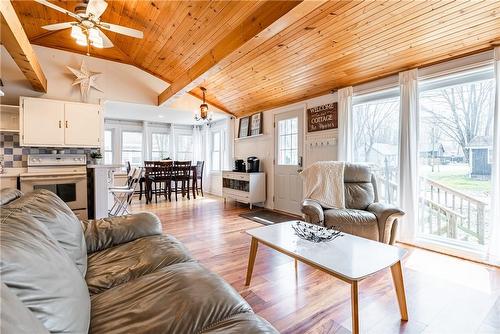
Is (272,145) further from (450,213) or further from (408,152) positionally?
(450,213)

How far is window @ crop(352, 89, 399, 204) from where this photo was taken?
10.9 feet

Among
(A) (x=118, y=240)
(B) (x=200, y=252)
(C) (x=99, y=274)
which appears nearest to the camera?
(C) (x=99, y=274)

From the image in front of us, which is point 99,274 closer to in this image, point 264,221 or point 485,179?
point 264,221

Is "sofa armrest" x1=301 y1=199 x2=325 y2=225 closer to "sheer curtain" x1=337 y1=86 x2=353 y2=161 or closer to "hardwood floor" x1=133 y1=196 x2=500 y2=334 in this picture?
"hardwood floor" x1=133 y1=196 x2=500 y2=334

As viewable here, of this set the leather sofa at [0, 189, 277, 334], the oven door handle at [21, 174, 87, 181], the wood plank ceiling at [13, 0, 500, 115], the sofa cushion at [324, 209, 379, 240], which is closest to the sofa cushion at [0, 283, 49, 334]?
the leather sofa at [0, 189, 277, 334]

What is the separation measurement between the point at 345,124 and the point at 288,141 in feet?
4.35

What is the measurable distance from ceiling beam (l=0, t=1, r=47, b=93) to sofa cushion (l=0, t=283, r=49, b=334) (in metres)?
2.29

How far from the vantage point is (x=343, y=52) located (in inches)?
118

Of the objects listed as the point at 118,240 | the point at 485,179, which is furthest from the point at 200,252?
the point at 485,179

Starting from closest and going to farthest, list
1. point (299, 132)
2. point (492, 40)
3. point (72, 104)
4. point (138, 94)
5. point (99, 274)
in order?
point (99, 274), point (492, 40), point (72, 104), point (299, 132), point (138, 94)

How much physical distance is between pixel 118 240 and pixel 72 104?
10.9ft

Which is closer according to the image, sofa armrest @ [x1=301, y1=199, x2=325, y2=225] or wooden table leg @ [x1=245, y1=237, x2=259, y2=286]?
wooden table leg @ [x1=245, y1=237, x2=259, y2=286]

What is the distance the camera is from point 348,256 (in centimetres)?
153

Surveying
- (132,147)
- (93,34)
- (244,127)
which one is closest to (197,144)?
(132,147)
